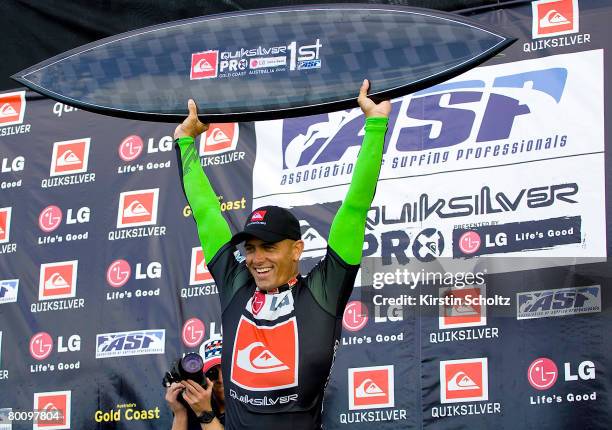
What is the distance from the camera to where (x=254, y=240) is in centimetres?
325

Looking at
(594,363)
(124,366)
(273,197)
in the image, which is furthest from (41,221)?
(594,363)

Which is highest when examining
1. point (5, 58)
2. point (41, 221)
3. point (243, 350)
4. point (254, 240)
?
point (5, 58)

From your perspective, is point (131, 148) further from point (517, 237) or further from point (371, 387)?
point (517, 237)

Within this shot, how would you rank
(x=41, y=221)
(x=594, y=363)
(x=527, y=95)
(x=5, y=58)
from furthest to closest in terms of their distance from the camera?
(x=5, y=58) → (x=41, y=221) → (x=527, y=95) → (x=594, y=363)

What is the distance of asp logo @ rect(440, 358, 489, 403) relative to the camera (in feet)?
16.1

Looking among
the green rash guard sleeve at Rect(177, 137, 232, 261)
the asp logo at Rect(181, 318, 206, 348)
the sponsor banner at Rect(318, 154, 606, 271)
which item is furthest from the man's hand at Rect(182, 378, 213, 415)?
the asp logo at Rect(181, 318, 206, 348)

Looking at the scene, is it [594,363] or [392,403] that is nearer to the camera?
[594,363]

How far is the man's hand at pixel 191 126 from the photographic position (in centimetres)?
360

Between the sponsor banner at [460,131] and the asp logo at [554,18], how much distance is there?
126mm

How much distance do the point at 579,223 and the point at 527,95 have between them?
642mm

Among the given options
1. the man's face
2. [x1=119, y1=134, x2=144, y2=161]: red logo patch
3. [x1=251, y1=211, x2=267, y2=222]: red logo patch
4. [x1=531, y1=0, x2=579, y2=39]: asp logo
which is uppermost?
[x1=531, y1=0, x2=579, y2=39]: asp logo

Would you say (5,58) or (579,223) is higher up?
(5,58)

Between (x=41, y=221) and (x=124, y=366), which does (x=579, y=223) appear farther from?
(x=41, y=221)

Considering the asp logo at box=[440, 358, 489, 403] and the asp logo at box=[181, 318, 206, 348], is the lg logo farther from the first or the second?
the asp logo at box=[181, 318, 206, 348]
